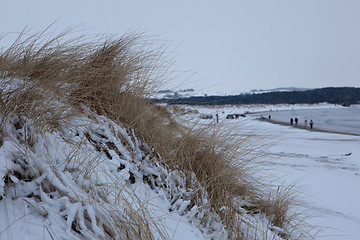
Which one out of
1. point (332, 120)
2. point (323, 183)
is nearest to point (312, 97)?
point (332, 120)

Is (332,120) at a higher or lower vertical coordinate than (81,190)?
lower

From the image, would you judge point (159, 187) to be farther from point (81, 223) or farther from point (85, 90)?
point (85, 90)

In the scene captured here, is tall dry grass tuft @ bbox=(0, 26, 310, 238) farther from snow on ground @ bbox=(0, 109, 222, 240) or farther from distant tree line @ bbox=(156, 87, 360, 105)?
distant tree line @ bbox=(156, 87, 360, 105)

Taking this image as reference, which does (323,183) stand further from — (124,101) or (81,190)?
(81,190)

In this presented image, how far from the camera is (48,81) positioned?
6.38 ft

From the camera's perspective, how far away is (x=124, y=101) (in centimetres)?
247

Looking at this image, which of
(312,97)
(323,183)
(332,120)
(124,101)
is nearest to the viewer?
(124,101)

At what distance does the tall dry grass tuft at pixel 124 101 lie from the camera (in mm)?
1790

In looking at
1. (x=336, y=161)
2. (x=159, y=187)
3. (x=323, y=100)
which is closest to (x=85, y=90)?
(x=159, y=187)

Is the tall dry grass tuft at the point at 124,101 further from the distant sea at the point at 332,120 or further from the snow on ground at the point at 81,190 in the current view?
the distant sea at the point at 332,120

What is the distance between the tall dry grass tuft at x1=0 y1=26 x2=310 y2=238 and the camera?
1790mm

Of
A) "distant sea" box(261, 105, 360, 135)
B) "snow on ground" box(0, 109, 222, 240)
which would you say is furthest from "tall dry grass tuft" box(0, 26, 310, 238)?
"distant sea" box(261, 105, 360, 135)

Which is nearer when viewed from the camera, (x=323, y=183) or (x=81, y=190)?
(x=81, y=190)

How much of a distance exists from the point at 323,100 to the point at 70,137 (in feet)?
414
